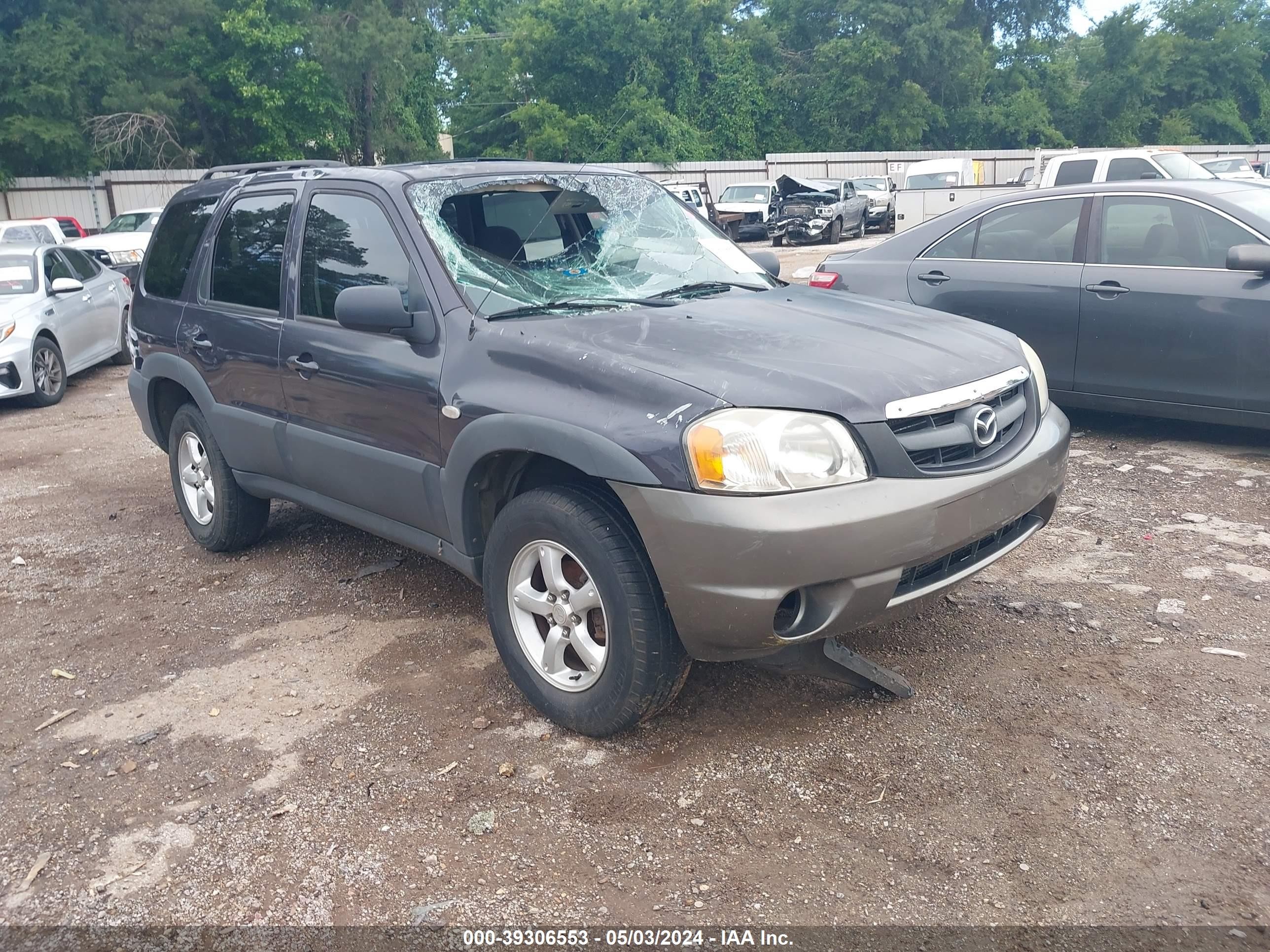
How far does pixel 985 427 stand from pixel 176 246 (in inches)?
160

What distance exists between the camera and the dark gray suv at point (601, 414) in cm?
308

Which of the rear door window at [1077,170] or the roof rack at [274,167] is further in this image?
the rear door window at [1077,170]

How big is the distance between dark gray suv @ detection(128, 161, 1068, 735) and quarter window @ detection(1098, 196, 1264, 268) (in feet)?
9.15

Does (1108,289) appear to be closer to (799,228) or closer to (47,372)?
(47,372)

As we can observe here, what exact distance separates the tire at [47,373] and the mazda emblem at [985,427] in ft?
30.2

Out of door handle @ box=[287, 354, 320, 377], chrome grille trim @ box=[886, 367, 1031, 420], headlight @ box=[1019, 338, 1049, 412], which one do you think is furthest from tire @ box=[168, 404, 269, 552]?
headlight @ box=[1019, 338, 1049, 412]

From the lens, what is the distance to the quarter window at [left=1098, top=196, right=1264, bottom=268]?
619 centimetres

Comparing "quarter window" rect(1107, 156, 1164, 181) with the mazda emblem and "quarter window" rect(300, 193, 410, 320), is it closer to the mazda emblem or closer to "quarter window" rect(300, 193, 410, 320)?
the mazda emblem

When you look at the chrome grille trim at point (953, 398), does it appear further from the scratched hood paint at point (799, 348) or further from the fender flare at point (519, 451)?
the fender flare at point (519, 451)

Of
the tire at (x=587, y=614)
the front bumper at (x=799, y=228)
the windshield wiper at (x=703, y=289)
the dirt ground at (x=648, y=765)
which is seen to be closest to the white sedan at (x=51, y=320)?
the dirt ground at (x=648, y=765)

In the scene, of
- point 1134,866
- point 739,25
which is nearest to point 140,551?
point 1134,866

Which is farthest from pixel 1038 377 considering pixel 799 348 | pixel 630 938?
pixel 630 938

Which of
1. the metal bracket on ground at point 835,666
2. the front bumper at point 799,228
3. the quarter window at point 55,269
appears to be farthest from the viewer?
the front bumper at point 799,228

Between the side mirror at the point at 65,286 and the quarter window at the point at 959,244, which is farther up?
the side mirror at the point at 65,286
